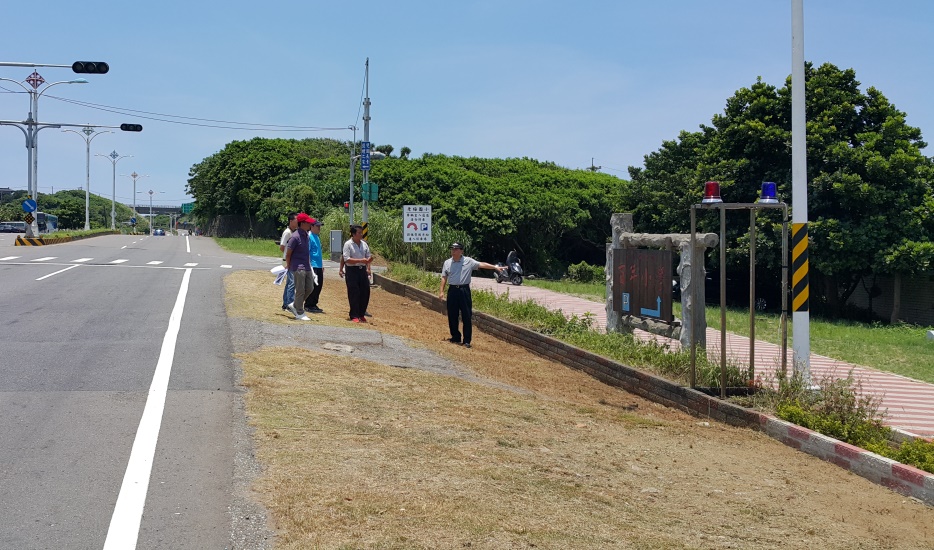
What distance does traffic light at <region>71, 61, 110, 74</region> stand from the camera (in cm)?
2345

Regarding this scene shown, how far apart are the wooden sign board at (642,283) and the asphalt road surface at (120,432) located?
5660mm

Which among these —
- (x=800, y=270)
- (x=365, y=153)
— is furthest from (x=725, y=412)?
(x=365, y=153)

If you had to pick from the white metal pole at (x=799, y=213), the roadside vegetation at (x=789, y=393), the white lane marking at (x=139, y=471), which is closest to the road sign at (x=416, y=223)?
the roadside vegetation at (x=789, y=393)

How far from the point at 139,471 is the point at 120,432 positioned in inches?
42.1

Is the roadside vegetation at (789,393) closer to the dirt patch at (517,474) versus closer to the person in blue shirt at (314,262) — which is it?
the dirt patch at (517,474)

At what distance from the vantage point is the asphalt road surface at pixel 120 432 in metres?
4.74

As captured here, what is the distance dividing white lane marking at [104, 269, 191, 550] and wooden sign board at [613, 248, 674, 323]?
6.30 metres

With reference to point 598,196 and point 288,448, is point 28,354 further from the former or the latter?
point 598,196

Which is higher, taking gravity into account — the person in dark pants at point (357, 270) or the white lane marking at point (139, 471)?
the person in dark pants at point (357, 270)

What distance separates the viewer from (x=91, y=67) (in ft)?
77.6

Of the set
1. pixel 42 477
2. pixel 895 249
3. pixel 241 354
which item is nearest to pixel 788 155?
pixel 895 249

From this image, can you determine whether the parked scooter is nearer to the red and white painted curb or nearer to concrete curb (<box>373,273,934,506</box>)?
concrete curb (<box>373,273,934,506</box>)

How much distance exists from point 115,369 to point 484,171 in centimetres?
3909

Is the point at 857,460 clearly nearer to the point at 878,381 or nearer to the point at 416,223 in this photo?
the point at 878,381
